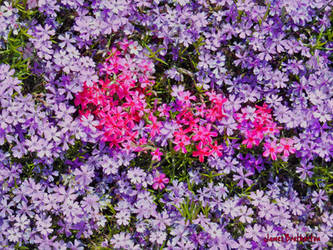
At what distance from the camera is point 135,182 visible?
2.93 meters

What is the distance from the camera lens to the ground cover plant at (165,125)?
9.52 feet

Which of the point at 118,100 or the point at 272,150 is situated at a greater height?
the point at 118,100

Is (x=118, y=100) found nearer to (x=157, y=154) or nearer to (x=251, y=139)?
(x=157, y=154)

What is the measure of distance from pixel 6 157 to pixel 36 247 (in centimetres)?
77

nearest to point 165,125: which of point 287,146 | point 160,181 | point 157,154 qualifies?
point 157,154

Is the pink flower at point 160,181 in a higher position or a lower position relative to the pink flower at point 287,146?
lower

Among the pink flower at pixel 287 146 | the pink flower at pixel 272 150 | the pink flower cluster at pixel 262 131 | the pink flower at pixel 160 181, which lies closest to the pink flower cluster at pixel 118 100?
the pink flower at pixel 160 181

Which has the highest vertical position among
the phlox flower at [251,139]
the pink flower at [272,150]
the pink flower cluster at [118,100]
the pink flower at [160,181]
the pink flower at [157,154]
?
the pink flower cluster at [118,100]

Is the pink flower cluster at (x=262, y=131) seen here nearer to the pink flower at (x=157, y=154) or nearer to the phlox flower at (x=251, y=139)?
the phlox flower at (x=251, y=139)

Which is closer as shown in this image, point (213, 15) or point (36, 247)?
point (36, 247)

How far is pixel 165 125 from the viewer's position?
292 cm

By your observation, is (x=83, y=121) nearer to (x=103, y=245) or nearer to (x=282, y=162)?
(x=103, y=245)

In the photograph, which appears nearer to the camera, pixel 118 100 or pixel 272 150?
pixel 272 150

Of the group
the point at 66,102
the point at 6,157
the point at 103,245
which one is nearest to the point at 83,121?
the point at 66,102
